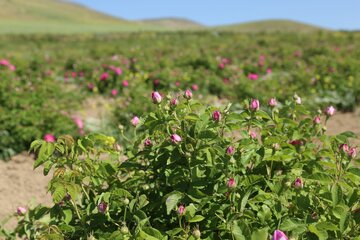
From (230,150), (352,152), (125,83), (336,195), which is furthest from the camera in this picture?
(125,83)

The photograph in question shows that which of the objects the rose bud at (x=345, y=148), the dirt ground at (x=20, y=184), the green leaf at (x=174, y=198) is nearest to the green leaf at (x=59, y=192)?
the green leaf at (x=174, y=198)

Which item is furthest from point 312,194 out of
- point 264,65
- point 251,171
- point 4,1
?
point 4,1

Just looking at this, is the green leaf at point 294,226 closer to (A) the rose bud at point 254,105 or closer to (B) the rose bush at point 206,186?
(B) the rose bush at point 206,186

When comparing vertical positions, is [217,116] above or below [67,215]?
above

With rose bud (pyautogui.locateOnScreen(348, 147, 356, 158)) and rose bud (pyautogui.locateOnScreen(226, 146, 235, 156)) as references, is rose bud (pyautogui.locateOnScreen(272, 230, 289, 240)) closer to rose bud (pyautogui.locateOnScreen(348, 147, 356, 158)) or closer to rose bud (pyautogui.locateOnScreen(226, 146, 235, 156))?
rose bud (pyautogui.locateOnScreen(226, 146, 235, 156))

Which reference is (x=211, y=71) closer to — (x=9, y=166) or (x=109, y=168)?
(x=9, y=166)

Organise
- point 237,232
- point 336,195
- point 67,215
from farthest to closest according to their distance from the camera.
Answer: point 67,215, point 336,195, point 237,232

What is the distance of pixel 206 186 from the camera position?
6.36ft

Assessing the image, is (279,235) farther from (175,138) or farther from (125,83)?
(125,83)

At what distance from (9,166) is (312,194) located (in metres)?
3.59

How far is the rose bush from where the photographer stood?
1.74 meters

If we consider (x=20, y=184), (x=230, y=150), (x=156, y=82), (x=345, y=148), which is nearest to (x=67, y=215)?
(x=230, y=150)

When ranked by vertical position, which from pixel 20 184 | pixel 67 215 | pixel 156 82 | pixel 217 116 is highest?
pixel 217 116

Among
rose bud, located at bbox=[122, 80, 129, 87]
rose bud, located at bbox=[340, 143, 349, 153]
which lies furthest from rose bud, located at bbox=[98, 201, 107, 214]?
rose bud, located at bbox=[122, 80, 129, 87]
